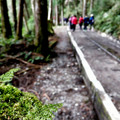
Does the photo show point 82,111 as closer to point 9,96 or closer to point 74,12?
point 9,96

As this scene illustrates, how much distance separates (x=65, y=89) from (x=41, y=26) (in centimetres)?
405

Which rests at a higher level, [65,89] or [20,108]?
[20,108]

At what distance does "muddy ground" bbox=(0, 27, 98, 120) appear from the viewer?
146 inches

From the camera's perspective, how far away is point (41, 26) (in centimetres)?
682

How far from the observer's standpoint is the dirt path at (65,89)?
3646mm

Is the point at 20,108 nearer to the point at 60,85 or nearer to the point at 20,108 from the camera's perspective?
the point at 20,108

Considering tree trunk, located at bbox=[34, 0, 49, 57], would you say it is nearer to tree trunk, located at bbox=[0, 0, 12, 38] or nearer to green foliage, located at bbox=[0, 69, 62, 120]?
tree trunk, located at bbox=[0, 0, 12, 38]

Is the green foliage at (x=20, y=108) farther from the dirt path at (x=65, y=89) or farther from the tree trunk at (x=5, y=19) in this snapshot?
the tree trunk at (x=5, y=19)

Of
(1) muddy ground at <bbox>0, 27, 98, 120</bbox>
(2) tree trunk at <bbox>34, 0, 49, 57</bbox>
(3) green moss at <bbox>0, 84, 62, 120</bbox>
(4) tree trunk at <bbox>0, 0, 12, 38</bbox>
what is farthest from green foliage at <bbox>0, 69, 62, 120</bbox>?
(4) tree trunk at <bbox>0, 0, 12, 38</bbox>

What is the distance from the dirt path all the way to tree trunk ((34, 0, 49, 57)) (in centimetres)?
113

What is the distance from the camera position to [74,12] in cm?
3616

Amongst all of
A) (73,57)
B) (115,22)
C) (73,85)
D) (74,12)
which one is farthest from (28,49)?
(74,12)

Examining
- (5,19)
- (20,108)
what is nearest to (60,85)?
(20,108)

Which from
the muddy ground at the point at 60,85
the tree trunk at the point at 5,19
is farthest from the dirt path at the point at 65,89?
the tree trunk at the point at 5,19
